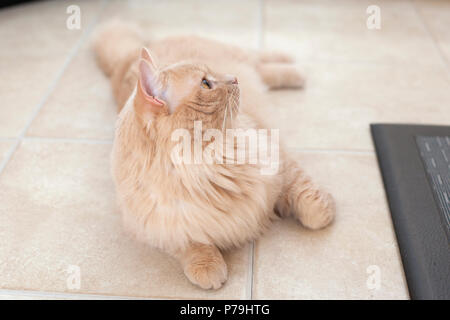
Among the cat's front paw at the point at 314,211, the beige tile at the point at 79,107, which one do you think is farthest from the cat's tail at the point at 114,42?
the cat's front paw at the point at 314,211

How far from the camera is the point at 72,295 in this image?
1336mm

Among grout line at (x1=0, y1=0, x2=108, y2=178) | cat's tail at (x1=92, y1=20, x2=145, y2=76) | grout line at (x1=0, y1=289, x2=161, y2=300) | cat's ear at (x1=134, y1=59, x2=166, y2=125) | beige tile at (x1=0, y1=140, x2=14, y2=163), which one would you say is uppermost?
cat's ear at (x1=134, y1=59, x2=166, y2=125)

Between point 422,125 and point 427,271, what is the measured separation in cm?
81

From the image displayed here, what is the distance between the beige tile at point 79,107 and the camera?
1.97 meters

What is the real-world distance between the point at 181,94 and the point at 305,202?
0.60 metres

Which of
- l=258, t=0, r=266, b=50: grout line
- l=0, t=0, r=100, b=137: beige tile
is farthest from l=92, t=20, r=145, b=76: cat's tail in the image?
l=258, t=0, r=266, b=50: grout line

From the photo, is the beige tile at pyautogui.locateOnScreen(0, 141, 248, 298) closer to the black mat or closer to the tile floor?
the tile floor

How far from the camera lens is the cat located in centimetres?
110

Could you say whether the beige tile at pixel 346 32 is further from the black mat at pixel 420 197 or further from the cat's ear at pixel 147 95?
the cat's ear at pixel 147 95

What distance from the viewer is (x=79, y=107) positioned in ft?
6.91

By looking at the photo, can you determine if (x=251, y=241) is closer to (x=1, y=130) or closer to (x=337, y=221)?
(x=337, y=221)

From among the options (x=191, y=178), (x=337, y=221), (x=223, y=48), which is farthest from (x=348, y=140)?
(x=191, y=178)

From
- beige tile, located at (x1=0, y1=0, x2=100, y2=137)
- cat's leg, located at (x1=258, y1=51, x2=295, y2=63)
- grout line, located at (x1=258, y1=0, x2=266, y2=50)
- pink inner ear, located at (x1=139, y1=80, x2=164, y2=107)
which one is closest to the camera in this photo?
pink inner ear, located at (x1=139, y1=80, x2=164, y2=107)

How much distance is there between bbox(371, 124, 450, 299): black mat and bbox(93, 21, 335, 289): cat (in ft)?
0.85
